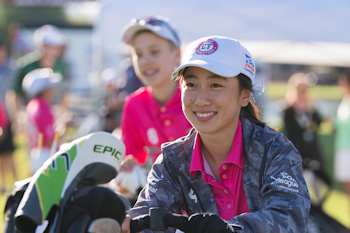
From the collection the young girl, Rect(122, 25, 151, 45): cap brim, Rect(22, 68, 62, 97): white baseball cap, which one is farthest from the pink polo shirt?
Rect(22, 68, 62, 97): white baseball cap

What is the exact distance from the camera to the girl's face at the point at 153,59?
13.8 feet

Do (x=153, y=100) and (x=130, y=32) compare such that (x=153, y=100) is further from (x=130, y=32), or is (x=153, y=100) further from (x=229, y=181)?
(x=229, y=181)

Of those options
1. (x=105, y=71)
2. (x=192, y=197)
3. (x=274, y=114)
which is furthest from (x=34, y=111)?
(x=274, y=114)

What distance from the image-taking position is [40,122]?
754 cm

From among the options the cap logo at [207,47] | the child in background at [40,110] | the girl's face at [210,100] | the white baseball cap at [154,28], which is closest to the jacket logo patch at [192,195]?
the girl's face at [210,100]

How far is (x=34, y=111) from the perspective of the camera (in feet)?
25.1

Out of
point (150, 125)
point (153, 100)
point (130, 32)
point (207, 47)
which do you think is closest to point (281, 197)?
point (207, 47)

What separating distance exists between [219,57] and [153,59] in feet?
5.35

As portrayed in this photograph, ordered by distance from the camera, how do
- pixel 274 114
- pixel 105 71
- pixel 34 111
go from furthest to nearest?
pixel 274 114 < pixel 105 71 < pixel 34 111

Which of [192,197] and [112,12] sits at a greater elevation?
[112,12]

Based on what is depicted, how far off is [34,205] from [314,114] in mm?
7069

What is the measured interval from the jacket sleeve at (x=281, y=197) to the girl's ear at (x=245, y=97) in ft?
1.07

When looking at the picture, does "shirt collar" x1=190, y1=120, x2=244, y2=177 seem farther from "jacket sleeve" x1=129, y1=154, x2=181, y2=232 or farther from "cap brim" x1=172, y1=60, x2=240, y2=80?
"cap brim" x1=172, y1=60, x2=240, y2=80

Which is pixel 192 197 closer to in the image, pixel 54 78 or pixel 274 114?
pixel 54 78
